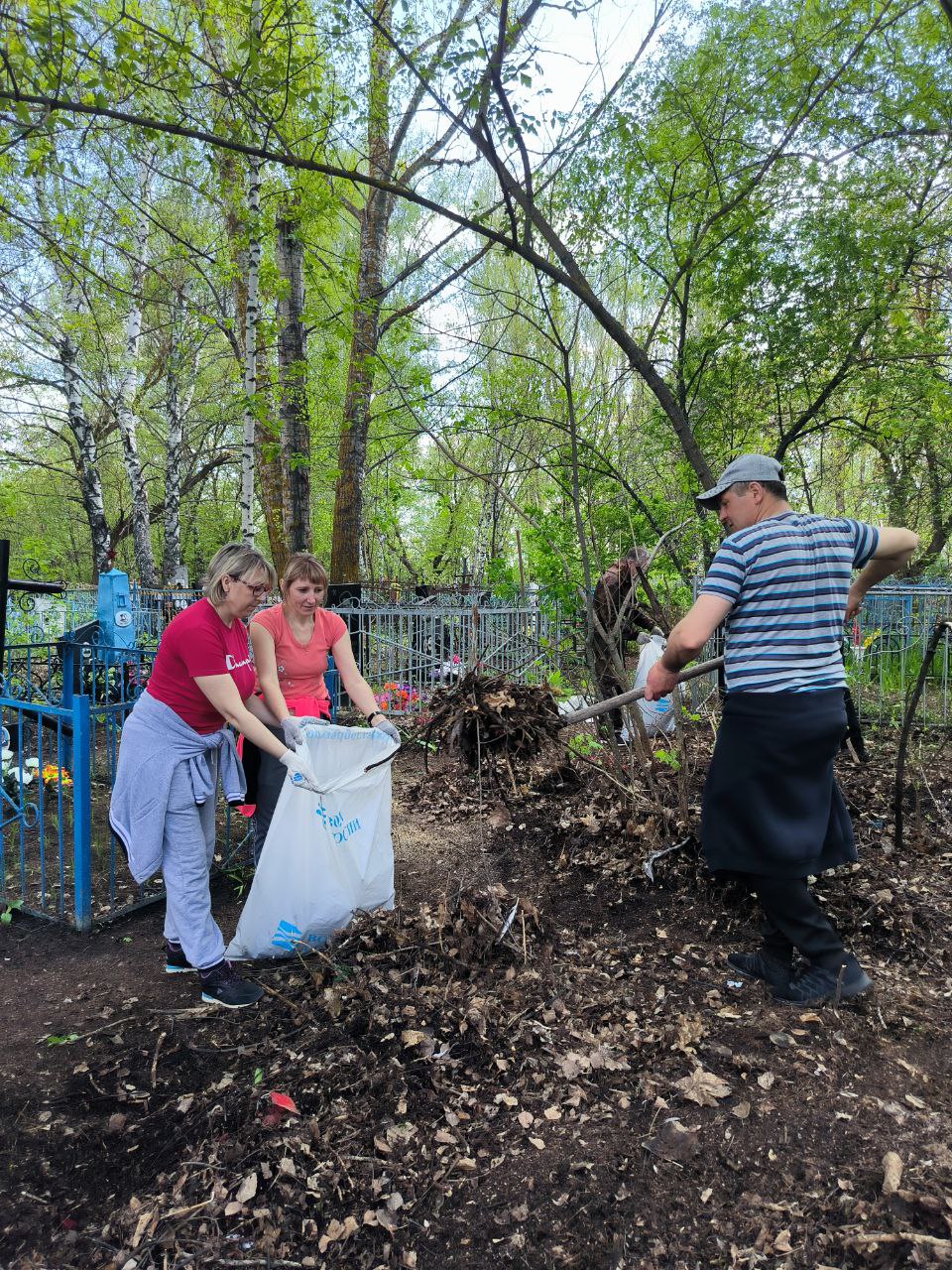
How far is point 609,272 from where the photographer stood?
5.69 m

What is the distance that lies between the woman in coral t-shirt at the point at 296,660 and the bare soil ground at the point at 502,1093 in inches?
31.4

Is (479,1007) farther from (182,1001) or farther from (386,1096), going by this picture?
(182,1001)

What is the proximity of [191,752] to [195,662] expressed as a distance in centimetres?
36

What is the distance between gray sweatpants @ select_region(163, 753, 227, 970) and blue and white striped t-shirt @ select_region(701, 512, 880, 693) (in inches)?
77.7

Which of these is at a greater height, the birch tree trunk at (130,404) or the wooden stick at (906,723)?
the birch tree trunk at (130,404)

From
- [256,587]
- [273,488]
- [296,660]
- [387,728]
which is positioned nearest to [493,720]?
[387,728]

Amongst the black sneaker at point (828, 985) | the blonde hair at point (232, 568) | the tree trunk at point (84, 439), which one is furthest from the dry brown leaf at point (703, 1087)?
the tree trunk at point (84, 439)

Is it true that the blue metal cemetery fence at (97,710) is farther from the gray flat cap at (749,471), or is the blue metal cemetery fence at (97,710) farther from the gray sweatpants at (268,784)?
the gray flat cap at (749,471)

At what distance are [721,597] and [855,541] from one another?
517 mm

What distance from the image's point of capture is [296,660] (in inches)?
131

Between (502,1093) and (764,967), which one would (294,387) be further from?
(502,1093)

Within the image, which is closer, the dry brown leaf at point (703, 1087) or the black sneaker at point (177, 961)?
the dry brown leaf at point (703, 1087)

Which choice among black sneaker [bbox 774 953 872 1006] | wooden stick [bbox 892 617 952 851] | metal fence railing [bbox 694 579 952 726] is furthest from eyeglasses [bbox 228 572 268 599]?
metal fence railing [bbox 694 579 952 726]

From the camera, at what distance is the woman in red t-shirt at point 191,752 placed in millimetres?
2668
